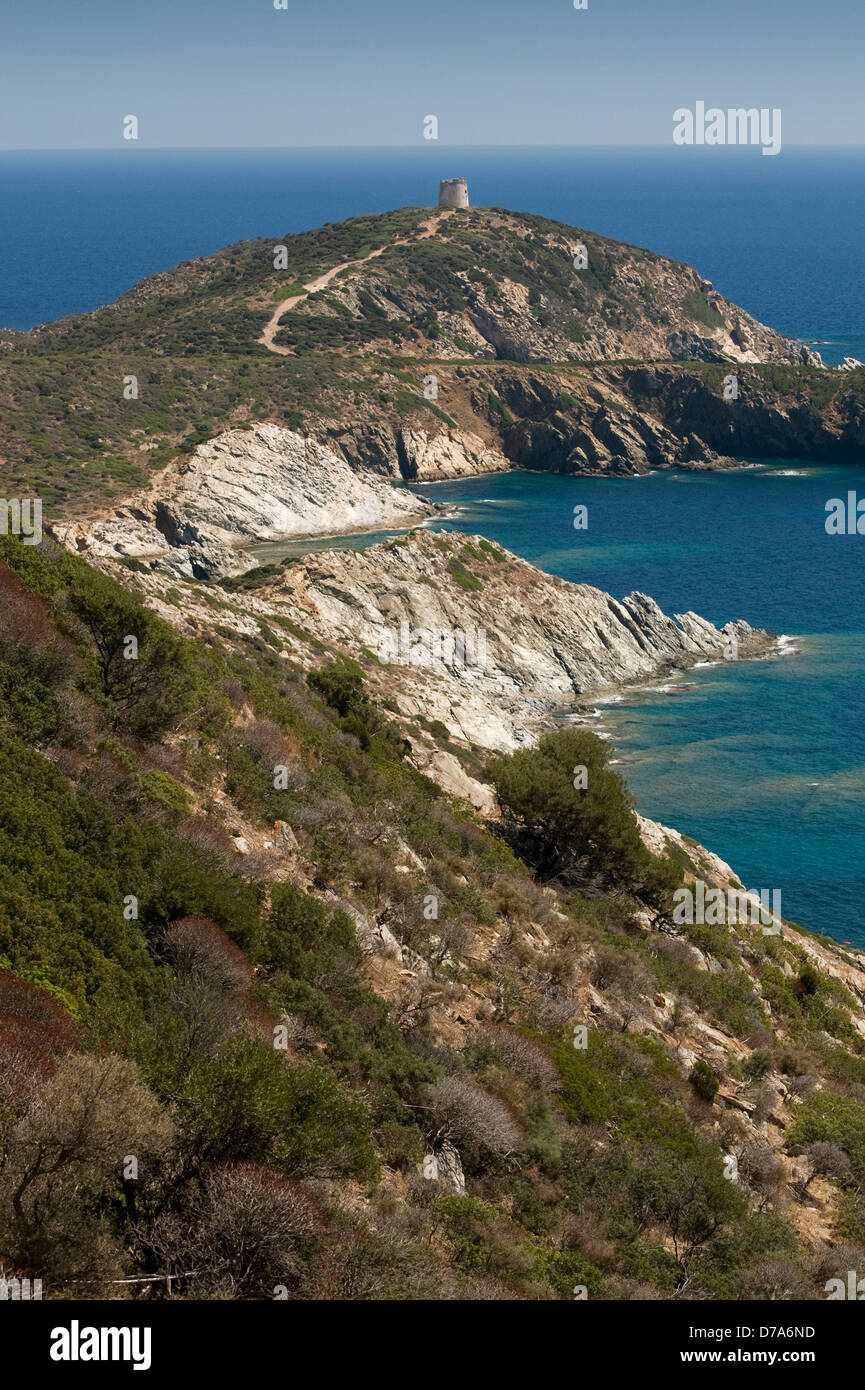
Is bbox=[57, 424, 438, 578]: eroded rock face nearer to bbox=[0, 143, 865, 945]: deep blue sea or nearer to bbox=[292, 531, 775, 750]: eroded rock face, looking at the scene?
bbox=[0, 143, 865, 945]: deep blue sea

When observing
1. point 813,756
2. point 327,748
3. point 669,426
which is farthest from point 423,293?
point 327,748

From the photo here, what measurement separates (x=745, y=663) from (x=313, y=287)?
88.6m

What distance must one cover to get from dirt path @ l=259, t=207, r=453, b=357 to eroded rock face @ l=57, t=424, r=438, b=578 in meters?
27.0

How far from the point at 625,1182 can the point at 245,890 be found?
7709mm

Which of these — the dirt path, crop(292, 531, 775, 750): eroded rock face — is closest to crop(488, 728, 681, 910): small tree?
crop(292, 531, 775, 750): eroded rock face

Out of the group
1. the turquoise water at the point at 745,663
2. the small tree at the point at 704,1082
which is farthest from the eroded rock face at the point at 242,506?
the small tree at the point at 704,1082

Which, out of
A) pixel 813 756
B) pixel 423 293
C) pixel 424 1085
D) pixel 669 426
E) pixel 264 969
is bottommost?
pixel 813 756

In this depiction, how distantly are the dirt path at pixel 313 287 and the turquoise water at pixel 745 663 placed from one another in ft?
88.9

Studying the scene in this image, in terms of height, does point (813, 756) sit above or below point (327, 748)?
below

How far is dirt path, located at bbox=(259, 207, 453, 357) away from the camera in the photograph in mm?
124256

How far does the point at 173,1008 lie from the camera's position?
1560 centimetres

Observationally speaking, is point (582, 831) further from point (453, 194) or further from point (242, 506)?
point (453, 194)

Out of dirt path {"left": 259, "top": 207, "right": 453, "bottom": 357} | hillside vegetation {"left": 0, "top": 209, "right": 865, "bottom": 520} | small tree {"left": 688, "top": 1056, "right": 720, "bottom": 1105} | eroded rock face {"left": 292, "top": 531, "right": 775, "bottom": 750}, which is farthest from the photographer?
dirt path {"left": 259, "top": 207, "right": 453, "bottom": 357}

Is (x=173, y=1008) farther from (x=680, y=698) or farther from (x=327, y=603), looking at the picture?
(x=680, y=698)
